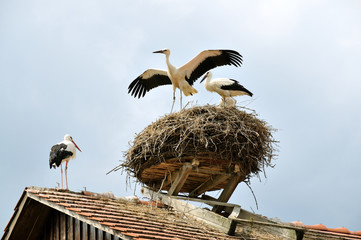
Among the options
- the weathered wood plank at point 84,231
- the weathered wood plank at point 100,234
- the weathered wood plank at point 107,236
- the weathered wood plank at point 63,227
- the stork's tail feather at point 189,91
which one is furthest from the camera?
the stork's tail feather at point 189,91

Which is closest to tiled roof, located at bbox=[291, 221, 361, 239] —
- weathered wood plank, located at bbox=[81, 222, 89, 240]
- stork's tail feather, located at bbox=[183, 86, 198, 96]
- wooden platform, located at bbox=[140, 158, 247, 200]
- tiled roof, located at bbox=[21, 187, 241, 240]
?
wooden platform, located at bbox=[140, 158, 247, 200]

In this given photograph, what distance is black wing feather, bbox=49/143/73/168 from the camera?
9.70 metres

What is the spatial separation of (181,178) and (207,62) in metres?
3.47

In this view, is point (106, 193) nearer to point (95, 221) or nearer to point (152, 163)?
point (152, 163)

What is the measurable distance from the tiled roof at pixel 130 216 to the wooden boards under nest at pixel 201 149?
795 millimetres

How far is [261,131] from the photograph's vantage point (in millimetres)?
8289

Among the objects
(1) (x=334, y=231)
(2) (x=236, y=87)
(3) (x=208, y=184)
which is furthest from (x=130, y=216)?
(2) (x=236, y=87)

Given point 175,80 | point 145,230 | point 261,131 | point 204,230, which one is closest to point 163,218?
point 204,230

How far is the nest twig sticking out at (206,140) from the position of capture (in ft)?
24.9

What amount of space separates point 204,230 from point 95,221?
1509mm

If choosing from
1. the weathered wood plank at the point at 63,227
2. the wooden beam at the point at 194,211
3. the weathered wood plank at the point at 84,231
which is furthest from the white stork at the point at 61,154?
the weathered wood plank at the point at 84,231

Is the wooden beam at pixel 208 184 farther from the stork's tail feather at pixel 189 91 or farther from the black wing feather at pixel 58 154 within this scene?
the stork's tail feather at pixel 189 91

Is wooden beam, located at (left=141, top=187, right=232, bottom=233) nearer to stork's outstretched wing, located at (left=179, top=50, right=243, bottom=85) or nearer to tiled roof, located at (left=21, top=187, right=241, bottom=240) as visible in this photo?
tiled roof, located at (left=21, top=187, right=241, bottom=240)

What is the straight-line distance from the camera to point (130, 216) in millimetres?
5949
